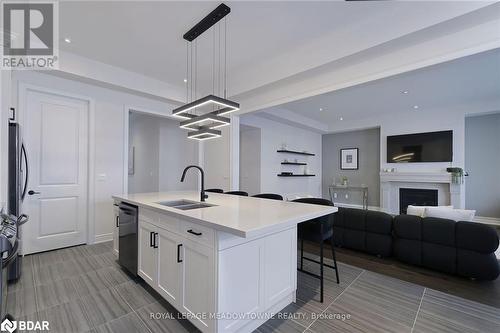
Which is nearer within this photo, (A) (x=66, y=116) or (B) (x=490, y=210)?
(A) (x=66, y=116)

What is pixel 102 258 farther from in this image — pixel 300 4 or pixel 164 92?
pixel 300 4

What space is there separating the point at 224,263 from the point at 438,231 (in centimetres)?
277

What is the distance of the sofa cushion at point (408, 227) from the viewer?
284 centimetres

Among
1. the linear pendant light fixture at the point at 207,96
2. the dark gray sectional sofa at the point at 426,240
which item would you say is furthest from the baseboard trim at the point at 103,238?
the dark gray sectional sofa at the point at 426,240

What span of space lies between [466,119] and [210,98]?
6840mm

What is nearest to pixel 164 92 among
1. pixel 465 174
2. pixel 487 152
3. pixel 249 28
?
pixel 249 28

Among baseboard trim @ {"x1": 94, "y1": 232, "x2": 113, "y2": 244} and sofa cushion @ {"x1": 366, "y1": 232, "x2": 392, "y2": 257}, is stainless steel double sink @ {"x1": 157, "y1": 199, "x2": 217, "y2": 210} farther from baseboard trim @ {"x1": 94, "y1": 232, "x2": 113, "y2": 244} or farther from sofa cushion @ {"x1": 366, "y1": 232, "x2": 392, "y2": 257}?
sofa cushion @ {"x1": 366, "y1": 232, "x2": 392, "y2": 257}

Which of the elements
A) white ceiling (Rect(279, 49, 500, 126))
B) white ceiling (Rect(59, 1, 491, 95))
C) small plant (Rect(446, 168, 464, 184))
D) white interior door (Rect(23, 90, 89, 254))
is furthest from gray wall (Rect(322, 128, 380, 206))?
white interior door (Rect(23, 90, 89, 254))

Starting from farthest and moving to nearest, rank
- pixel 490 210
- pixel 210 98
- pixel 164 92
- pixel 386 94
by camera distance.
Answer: pixel 490 210
pixel 386 94
pixel 164 92
pixel 210 98

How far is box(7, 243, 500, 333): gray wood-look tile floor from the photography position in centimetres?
180

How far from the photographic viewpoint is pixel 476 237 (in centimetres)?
245

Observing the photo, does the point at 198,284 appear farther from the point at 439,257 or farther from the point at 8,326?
the point at 439,257

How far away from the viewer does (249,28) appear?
2.64 meters

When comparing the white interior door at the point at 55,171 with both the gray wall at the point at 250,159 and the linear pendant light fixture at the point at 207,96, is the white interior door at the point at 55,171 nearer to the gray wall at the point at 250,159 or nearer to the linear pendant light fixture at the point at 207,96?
the linear pendant light fixture at the point at 207,96
